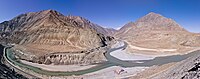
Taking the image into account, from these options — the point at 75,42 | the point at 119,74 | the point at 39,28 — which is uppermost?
the point at 39,28

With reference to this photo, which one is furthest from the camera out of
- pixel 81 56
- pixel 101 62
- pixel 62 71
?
pixel 81 56

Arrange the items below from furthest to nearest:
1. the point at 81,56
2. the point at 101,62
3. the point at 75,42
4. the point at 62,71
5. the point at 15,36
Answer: the point at 15,36 < the point at 75,42 < the point at 81,56 < the point at 101,62 < the point at 62,71

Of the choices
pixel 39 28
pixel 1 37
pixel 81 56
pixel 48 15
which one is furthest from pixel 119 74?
pixel 1 37

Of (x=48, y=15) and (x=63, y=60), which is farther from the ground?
(x=48, y=15)

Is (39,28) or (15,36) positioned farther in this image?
(15,36)

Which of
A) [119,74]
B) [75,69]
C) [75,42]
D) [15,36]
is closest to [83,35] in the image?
[75,42]

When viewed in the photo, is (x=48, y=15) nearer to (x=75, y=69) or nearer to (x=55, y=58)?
(x=55, y=58)

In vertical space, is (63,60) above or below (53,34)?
below

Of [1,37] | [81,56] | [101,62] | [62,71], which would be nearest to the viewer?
[62,71]

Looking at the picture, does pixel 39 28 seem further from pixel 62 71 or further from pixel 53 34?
pixel 62 71
